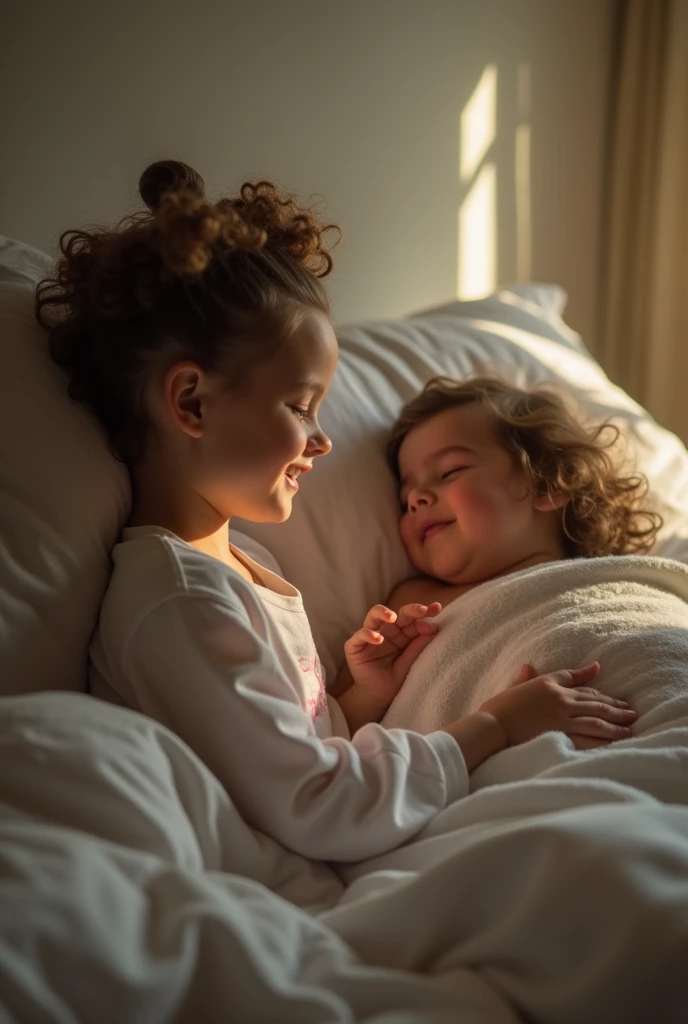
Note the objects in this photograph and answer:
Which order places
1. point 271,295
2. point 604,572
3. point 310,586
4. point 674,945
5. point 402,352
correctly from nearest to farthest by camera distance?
1. point 674,945
2. point 271,295
3. point 604,572
4. point 310,586
5. point 402,352

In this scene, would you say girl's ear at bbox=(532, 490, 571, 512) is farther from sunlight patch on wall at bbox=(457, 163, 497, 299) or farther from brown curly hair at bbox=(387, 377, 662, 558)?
sunlight patch on wall at bbox=(457, 163, 497, 299)

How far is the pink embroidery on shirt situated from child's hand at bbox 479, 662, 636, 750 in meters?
0.19

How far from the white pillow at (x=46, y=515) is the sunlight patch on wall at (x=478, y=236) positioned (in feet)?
4.57

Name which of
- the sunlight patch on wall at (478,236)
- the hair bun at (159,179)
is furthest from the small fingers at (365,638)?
the sunlight patch on wall at (478,236)

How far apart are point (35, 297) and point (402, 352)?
67 cm

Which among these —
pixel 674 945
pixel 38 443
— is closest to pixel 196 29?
pixel 38 443

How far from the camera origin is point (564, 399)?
63.6 inches

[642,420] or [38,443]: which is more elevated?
[38,443]

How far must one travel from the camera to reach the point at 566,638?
1.11 m

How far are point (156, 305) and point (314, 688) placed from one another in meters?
0.46

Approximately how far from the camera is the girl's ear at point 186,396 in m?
1.01

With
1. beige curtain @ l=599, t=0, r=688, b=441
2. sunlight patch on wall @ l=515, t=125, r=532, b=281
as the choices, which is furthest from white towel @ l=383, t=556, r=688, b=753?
beige curtain @ l=599, t=0, r=688, b=441

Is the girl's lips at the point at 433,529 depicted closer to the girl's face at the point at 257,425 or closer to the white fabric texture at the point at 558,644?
the white fabric texture at the point at 558,644

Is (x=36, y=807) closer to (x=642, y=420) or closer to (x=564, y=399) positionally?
(x=564, y=399)
